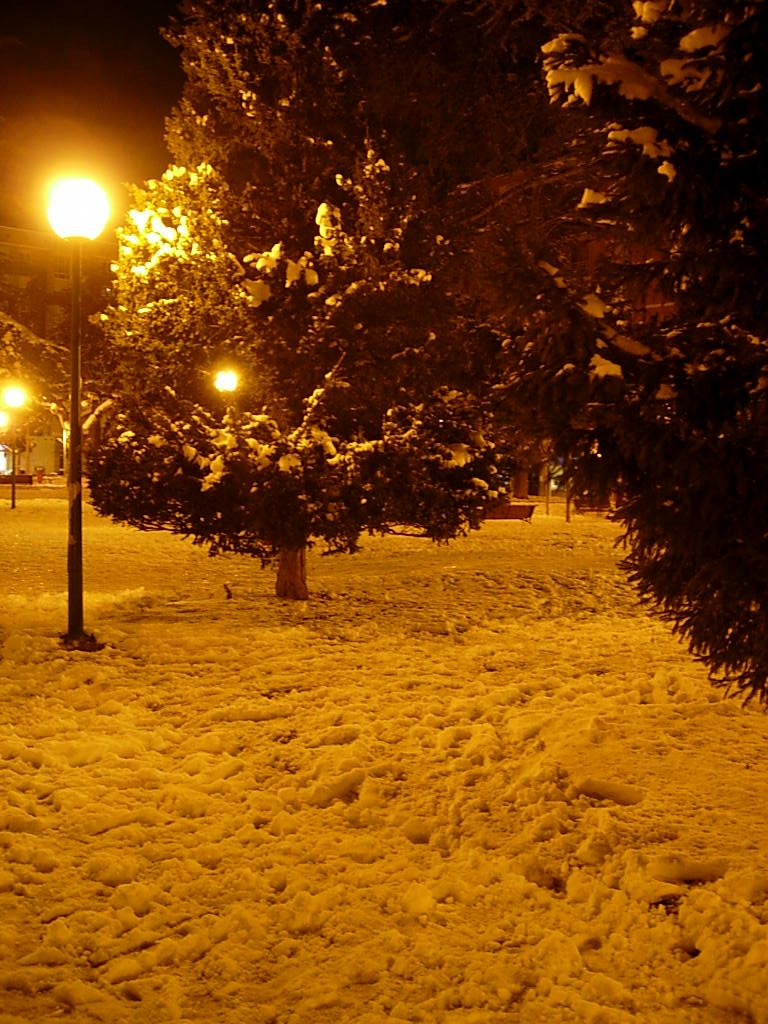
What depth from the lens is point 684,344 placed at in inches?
161

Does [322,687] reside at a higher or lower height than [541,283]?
lower

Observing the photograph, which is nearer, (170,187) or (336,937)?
(336,937)

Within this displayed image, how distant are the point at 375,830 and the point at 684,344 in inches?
110

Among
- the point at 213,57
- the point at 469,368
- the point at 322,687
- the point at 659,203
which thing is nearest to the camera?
the point at 659,203

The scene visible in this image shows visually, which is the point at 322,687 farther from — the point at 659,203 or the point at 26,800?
the point at 659,203

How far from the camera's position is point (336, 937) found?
3562 mm

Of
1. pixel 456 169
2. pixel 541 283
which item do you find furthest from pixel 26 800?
pixel 456 169

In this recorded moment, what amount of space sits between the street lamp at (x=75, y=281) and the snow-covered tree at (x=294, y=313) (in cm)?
91

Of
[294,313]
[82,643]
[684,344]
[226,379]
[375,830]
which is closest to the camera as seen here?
[684,344]

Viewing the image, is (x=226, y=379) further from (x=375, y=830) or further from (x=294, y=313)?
(x=375, y=830)

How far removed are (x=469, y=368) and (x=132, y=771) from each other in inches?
172

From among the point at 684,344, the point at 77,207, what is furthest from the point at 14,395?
the point at 684,344

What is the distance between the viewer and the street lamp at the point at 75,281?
7.95 meters

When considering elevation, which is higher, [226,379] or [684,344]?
[226,379]
